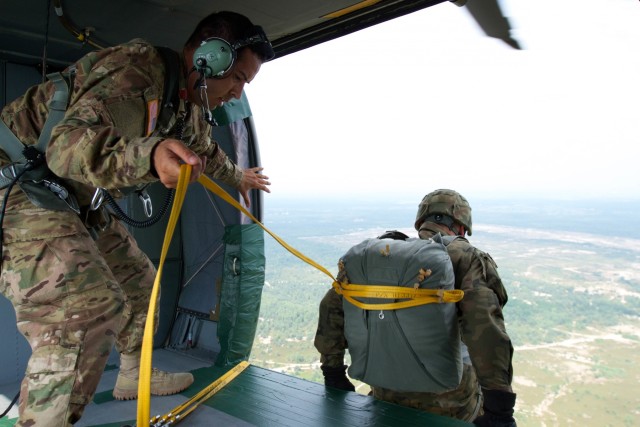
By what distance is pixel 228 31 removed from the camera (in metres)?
2.21

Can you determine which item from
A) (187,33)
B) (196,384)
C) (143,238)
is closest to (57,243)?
(196,384)

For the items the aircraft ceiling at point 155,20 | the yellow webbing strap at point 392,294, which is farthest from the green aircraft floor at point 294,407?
the aircraft ceiling at point 155,20

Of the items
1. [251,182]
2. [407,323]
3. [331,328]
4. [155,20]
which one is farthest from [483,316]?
[155,20]

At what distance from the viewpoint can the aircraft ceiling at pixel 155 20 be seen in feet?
9.78

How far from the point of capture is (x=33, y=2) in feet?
9.55

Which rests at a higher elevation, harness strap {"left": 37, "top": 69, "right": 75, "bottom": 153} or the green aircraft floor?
harness strap {"left": 37, "top": 69, "right": 75, "bottom": 153}

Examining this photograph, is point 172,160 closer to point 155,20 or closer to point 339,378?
point 339,378

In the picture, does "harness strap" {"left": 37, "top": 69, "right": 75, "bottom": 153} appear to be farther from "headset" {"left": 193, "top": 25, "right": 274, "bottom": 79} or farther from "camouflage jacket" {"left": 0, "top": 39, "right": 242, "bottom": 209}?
"headset" {"left": 193, "top": 25, "right": 274, "bottom": 79}

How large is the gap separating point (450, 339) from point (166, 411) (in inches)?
62.9

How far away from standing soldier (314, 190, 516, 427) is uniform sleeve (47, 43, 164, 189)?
4.61ft

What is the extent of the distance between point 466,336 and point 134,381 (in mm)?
1899

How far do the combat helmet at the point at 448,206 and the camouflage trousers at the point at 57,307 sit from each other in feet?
5.60

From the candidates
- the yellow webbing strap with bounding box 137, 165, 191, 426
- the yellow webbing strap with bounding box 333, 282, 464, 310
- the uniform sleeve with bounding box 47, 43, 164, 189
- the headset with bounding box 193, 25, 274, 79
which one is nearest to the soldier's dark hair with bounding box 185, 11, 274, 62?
the headset with bounding box 193, 25, 274, 79

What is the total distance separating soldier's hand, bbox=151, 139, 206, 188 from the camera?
1.41m
